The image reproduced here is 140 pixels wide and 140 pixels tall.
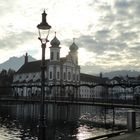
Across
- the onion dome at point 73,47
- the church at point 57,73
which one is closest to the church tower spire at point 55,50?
the church at point 57,73

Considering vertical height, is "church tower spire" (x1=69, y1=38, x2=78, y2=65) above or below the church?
above

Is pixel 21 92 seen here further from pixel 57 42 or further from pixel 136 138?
pixel 136 138

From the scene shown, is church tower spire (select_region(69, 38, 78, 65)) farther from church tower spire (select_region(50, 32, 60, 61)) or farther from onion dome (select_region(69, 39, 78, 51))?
church tower spire (select_region(50, 32, 60, 61))

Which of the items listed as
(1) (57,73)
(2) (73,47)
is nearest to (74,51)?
(2) (73,47)

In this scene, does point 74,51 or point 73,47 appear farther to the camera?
point 74,51

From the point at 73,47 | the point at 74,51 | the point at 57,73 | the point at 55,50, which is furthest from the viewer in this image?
the point at 74,51

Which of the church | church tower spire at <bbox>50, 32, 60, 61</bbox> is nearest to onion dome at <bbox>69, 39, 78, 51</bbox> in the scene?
the church

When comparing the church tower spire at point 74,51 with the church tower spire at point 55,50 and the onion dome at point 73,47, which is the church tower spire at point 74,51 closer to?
the onion dome at point 73,47

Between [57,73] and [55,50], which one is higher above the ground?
[55,50]

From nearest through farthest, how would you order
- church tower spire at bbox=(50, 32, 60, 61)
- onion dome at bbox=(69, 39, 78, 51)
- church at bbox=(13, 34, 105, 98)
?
church at bbox=(13, 34, 105, 98), church tower spire at bbox=(50, 32, 60, 61), onion dome at bbox=(69, 39, 78, 51)

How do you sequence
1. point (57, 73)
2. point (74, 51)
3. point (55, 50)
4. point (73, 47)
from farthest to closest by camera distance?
point (74, 51)
point (73, 47)
point (55, 50)
point (57, 73)

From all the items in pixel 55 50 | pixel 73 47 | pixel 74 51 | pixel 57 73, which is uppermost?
pixel 73 47

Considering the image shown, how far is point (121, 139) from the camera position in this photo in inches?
690

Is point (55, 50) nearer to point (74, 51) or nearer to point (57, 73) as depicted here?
point (57, 73)
